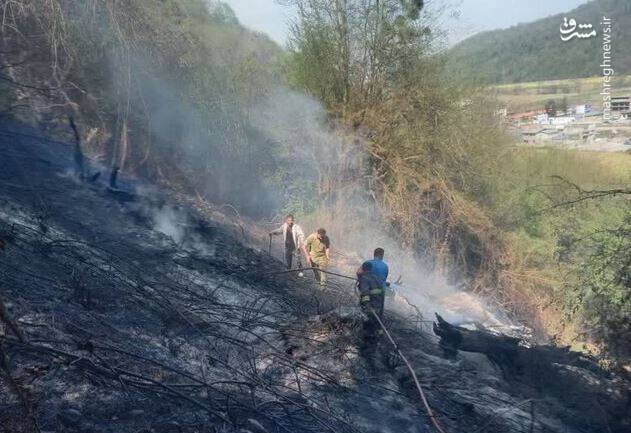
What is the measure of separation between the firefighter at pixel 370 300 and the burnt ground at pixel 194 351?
0.17 metres

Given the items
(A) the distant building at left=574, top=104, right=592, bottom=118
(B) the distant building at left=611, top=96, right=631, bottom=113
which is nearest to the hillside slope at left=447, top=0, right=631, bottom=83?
(A) the distant building at left=574, top=104, right=592, bottom=118

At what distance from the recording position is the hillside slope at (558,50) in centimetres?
5284

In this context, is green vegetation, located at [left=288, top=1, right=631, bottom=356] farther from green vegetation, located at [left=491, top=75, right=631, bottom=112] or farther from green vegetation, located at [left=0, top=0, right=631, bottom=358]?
green vegetation, located at [left=491, top=75, right=631, bottom=112]

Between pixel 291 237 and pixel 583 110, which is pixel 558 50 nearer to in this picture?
pixel 583 110

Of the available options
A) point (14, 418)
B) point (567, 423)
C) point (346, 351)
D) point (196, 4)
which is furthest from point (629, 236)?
point (196, 4)

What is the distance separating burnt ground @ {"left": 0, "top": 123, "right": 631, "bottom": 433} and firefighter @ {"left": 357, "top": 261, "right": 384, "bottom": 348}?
17 centimetres

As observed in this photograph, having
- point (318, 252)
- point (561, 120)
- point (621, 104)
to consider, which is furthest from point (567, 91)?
point (318, 252)

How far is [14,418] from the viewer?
2783mm

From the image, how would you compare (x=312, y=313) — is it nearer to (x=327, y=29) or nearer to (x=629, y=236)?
(x=629, y=236)

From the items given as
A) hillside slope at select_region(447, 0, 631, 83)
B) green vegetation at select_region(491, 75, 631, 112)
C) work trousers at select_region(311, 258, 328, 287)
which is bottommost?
work trousers at select_region(311, 258, 328, 287)

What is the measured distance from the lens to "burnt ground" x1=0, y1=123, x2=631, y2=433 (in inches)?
148

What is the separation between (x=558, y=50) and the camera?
212 ft

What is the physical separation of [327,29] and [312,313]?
30.5ft

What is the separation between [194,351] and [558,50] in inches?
2754
